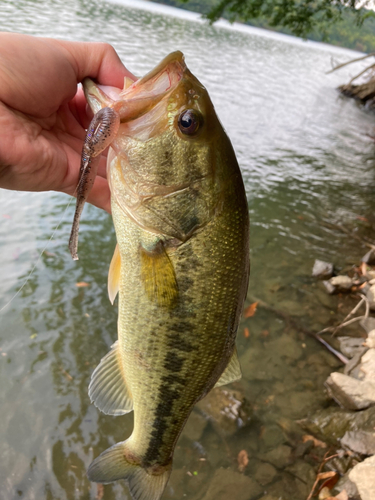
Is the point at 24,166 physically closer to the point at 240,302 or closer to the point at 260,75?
the point at 240,302

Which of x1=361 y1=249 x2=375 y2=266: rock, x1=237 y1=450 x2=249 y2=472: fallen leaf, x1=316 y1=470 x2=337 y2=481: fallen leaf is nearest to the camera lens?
x1=316 y1=470 x2=337 y2=481: fallen leaf

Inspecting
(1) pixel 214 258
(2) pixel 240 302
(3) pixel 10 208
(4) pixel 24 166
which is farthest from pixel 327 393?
(3) pixel 10 208

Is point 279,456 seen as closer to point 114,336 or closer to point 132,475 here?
point 132,475

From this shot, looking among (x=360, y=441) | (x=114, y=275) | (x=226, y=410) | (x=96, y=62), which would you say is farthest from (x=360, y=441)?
(x=96, y=62)

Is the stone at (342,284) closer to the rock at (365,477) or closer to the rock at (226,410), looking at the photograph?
the rock at (226,410)

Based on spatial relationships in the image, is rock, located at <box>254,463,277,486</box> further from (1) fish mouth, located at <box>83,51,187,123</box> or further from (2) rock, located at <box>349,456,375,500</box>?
(1) fish mouth, located at <box>83,51,187,123</box>

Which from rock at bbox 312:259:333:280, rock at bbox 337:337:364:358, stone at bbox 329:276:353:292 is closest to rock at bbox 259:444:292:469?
rock at bbox 337:337:364:358
